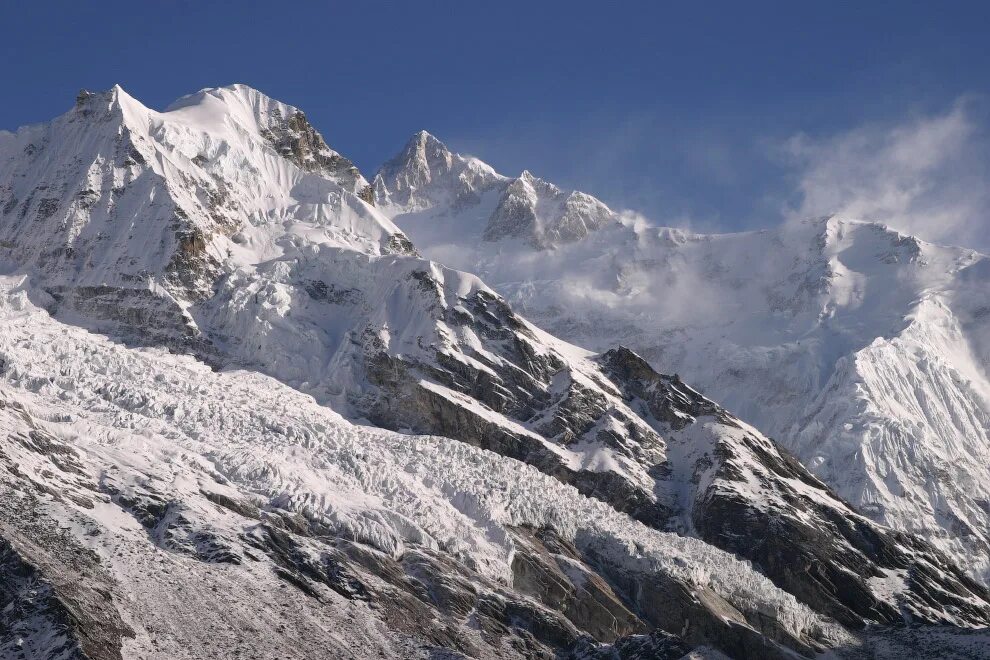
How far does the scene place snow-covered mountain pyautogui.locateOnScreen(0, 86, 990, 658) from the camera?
92000 millimetres

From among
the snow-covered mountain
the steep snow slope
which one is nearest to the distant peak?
the snow-covered mountain

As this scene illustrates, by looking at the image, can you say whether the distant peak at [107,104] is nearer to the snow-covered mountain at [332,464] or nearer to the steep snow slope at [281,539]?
the snow-covered mountain at [332,464]

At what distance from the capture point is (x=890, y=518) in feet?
602

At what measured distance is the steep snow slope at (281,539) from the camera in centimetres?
8425

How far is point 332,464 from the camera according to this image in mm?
125188

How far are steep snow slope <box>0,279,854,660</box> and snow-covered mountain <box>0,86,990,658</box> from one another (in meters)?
0.32

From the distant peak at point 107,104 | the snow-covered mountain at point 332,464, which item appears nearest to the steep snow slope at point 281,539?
the snow-covered mountain at point 332,464

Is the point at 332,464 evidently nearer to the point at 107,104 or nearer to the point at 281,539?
the point at 281,539

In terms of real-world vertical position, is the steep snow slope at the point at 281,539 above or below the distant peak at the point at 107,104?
below

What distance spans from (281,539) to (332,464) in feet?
78.4

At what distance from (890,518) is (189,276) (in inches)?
4084

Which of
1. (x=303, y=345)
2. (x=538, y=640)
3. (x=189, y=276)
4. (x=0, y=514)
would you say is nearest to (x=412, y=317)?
(x=303, y=345)

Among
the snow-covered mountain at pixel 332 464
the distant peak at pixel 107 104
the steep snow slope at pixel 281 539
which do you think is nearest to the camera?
the steep snow slope at pixel 281 539

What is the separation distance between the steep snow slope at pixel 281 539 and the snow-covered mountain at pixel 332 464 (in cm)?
32
